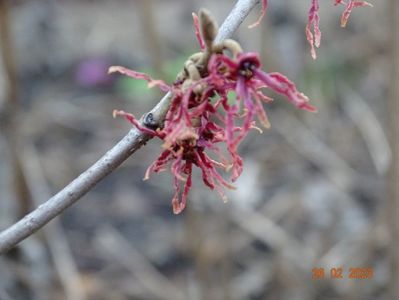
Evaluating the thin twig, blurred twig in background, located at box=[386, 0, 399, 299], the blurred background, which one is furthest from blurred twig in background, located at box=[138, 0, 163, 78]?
the thin twig

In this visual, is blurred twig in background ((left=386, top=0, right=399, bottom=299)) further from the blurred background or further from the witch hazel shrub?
the witch hazel shrub

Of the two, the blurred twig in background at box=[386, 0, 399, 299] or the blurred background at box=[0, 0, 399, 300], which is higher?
the blurred background at box=[0, 0, 399, 300]

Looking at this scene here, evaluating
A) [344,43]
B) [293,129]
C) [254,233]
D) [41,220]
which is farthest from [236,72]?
[344,43]

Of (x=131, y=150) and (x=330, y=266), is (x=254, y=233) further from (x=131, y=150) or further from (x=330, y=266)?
(x=131, y=150)
